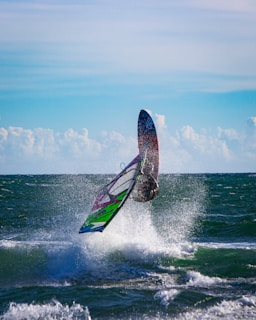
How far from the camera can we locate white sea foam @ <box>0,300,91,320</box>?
10.9 metres

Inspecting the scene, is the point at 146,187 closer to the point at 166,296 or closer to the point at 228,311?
the point at 166,296

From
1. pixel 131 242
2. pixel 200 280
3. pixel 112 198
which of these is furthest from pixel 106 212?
pixel 200 280

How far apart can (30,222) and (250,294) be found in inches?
698

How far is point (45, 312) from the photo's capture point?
1122 centimetres

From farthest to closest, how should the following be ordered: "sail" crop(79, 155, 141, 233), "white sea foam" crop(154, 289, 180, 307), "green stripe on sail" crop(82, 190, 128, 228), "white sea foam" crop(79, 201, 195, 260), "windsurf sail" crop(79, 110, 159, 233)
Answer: "white sea foam" crop(79, 201, 195, 260), "windsurf sail" crop(79, 110, 159, 233), "green stripe on sail" crop(82, 190, 128, 228), "sail" crop(79, 155, 141, 233), "white sea foam" crop(154, 289, 180, 307)

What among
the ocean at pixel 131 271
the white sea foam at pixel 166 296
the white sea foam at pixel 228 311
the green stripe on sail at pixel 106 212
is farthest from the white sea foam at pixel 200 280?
the green stripe on sail at pixel 106 212

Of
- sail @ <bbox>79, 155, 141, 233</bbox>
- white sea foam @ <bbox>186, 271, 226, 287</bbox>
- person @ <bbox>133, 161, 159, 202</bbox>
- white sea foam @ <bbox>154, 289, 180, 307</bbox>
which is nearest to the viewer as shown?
white sea foam @ <bbox>154, 289, 180, 307</bbox>

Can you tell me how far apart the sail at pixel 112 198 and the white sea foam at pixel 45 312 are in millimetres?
2938

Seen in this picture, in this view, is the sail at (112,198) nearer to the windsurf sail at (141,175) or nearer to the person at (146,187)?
the windsurf sail at (141,175)

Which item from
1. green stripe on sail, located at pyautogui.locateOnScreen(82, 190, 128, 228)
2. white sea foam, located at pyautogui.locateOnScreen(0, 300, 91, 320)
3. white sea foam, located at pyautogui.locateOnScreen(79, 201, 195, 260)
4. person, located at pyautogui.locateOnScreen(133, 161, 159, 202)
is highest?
person, located at pyautogui.locateOnScreen(133, 161, 159, 202)

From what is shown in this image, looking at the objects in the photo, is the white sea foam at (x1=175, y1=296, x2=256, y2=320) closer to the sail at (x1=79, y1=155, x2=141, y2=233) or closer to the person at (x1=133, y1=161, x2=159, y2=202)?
the sail at (x1=79, y1=155, x2=141, y2=233)

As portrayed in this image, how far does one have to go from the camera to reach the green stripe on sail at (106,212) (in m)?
15.3

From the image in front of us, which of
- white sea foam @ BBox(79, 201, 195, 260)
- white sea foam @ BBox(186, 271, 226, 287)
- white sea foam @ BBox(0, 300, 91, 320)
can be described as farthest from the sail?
white sea foam @ BBox(0, 300, 91, 320)

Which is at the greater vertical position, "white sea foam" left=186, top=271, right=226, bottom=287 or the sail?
the sail
